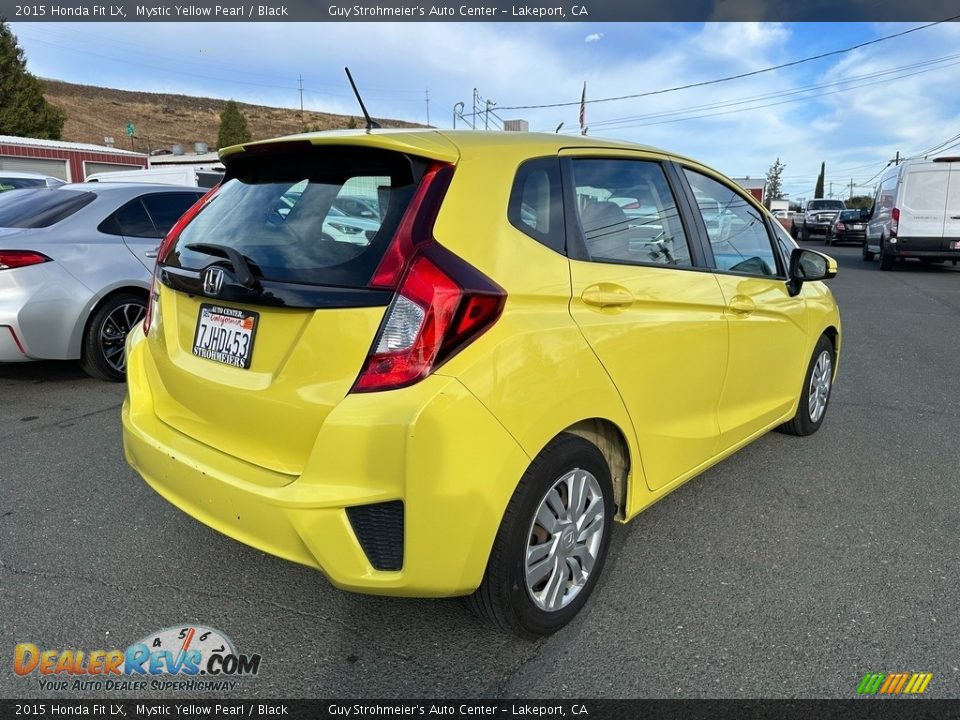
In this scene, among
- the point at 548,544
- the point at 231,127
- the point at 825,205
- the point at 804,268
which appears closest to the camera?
the point at 548,544

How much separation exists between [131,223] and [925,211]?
15823 mm

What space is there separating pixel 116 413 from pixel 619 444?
3.70 meters

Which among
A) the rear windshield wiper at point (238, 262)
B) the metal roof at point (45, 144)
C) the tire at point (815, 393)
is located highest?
the metal roof at point (45, 144)

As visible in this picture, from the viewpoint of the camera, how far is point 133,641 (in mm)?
2359

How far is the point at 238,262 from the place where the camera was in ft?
7.28

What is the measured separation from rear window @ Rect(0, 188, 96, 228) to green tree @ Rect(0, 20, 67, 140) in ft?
146

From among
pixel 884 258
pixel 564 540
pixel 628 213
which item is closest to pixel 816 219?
pixel 884 258

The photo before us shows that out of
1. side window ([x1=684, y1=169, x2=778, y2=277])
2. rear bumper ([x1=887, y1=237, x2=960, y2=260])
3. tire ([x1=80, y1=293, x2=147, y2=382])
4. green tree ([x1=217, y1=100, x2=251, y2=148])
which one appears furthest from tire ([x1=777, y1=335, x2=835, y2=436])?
green tree ([x1=217, y1=100, x2=251, y2=148])

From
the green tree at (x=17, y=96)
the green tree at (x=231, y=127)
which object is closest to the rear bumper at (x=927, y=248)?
the green tree at (x=17, y=96)

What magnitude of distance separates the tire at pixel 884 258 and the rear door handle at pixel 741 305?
15306mm

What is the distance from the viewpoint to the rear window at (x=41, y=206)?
17.0 feet

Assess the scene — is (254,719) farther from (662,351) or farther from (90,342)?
(90,342)

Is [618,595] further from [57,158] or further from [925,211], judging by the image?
[57,158]

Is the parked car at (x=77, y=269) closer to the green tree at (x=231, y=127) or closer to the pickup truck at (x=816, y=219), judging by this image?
the pickup truck at (x=816, y=219)
